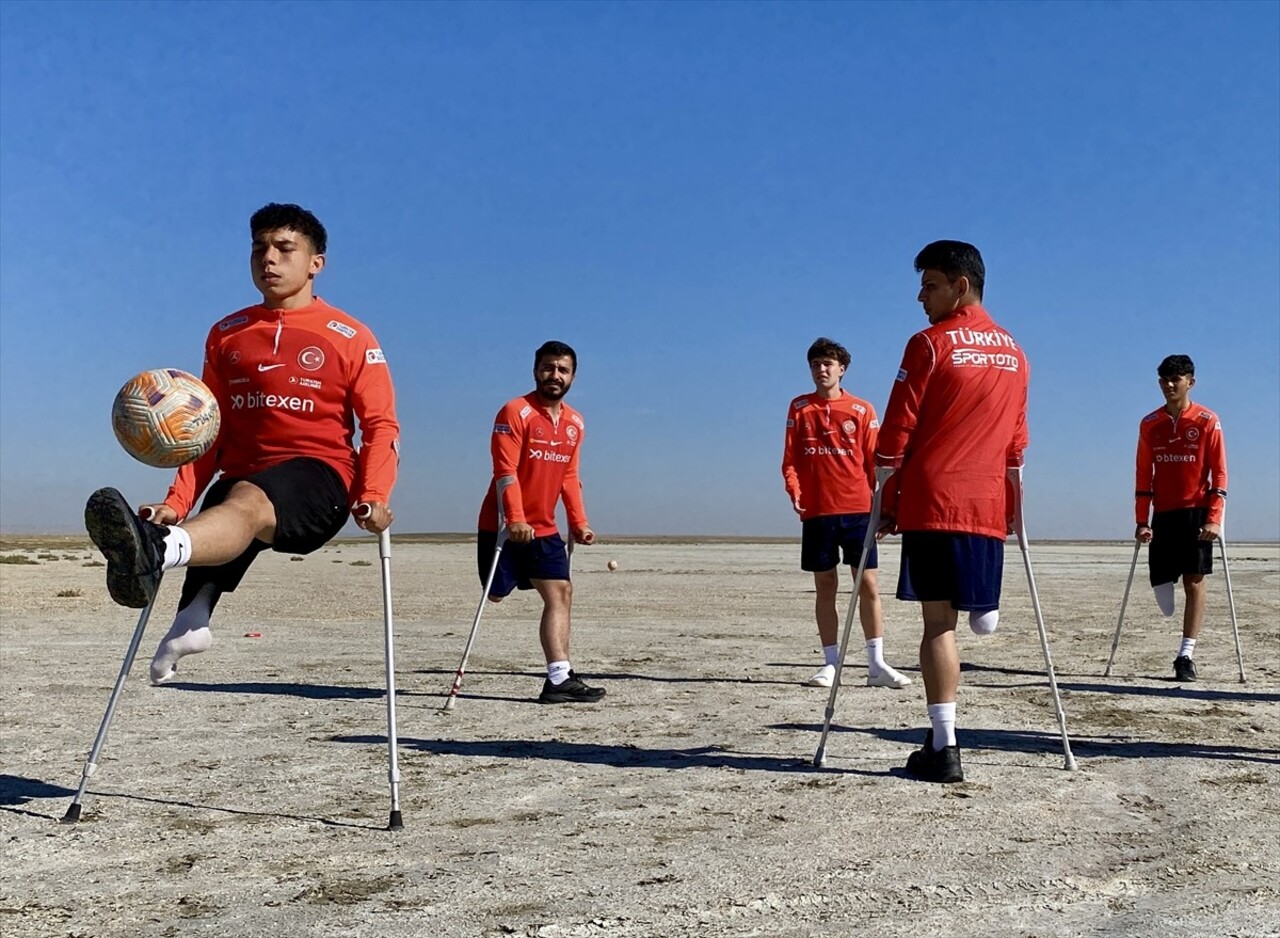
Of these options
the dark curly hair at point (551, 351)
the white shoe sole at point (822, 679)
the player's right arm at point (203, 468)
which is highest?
the dark curly hair at point (551, 351)

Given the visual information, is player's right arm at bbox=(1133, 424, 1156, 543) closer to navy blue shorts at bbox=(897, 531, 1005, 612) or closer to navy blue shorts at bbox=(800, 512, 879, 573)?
navy blue shorts at bbox=(800, 512, 879, 573)

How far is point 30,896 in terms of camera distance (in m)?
3.83

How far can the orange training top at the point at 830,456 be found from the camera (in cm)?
973

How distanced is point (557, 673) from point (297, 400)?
12.0ft

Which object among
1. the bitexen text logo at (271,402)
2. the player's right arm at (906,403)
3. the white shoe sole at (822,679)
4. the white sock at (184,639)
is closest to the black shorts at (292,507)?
the white sock at (184,639)

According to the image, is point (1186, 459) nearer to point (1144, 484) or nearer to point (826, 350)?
point (1144, 484)

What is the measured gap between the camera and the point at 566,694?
847 centimetres

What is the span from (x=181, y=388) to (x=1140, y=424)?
356 inches

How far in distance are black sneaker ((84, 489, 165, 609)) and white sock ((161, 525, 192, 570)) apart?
0.21 ft

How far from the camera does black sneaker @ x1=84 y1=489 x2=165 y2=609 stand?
14.1 feet

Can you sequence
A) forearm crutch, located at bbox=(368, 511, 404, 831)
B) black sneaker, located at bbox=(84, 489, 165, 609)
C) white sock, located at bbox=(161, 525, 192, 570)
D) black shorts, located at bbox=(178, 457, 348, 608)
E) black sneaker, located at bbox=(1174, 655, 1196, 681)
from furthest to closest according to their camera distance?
black sneaker, located at bbox=(1174, 655, 1196, 681), black shorts, located at bbox=(178, 457, 348, 608), forearm crutch, located at bbox=(368, 511, 404, 831), white sock, located at bbox=(161, 525, 192, 570), black sneaker, located at bbox=(84, 489, 165, 609)

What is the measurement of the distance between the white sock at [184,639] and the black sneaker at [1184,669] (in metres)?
7.84

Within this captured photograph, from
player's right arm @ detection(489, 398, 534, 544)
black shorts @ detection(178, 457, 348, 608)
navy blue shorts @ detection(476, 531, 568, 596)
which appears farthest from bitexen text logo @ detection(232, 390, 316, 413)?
navy blue shorts @ detection(476, 531, 568, 596)

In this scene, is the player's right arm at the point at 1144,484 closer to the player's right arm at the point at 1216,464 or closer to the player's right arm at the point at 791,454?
the player's right arm at the point at 1216,464
